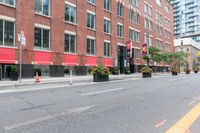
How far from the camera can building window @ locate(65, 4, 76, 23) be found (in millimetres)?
32031

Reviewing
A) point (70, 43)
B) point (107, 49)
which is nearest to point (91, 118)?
point (70, 43)

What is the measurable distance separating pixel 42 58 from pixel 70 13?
8.19 m

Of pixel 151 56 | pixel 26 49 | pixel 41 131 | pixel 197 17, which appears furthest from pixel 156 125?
pixel 197 17

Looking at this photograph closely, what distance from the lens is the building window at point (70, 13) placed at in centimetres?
3203

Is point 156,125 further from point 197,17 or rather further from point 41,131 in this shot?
point 197,17

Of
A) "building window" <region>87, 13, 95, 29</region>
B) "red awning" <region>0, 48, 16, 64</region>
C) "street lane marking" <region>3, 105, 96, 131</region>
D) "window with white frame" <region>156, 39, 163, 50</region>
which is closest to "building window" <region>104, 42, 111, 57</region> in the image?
"building window" <region>87, 13, 95, 29</region>

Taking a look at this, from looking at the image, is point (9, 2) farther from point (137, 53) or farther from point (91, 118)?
point (137, 53)

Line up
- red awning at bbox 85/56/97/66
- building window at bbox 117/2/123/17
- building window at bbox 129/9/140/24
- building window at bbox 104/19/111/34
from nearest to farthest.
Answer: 1. red awning at bbox 85/56/97/66
2. building window at bbox 104/19/111/34
3. building window at bbox 117/2/123/17
4. building window at bbox 129/9/140/24

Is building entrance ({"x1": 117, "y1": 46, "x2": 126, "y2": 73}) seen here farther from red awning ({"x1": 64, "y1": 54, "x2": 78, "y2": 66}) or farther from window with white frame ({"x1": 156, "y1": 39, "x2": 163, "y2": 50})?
window with white frame ({"x1": 156, "y1": 39, "x2": 163, "y2": 50})

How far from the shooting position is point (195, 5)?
14538cm

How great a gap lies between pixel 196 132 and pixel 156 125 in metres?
0.96

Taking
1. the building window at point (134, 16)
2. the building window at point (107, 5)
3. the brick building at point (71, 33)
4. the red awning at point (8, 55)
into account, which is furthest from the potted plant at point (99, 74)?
the building window at point (134, 16)

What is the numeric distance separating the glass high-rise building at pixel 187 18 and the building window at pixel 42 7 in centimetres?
13345

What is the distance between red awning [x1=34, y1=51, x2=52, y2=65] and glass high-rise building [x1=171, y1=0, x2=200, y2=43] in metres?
135
